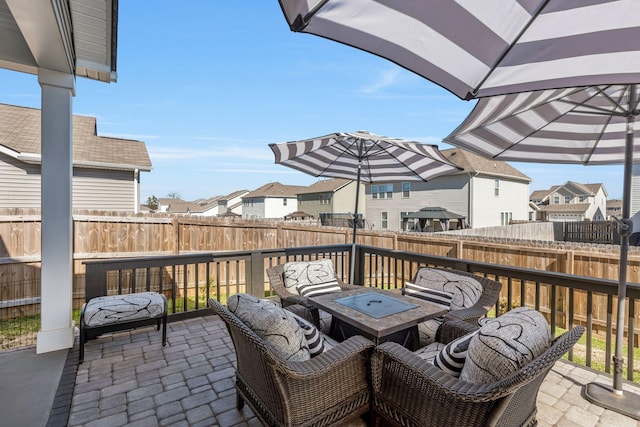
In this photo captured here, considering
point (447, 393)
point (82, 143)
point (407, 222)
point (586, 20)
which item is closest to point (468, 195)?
point (407, 222)

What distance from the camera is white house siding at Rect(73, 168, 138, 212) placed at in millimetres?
8330

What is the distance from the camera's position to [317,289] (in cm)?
372

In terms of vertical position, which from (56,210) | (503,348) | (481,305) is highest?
(56,210)

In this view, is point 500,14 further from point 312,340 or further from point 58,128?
point 58,128

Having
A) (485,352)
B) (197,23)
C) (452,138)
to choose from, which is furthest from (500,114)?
(197,23)

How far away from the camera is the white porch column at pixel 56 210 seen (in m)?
3.26

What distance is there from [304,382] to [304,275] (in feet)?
6.90

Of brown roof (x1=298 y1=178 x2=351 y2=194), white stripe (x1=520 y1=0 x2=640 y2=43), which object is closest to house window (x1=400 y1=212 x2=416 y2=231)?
brown roof (x1=298 y1=178 x2=351 y2=194)

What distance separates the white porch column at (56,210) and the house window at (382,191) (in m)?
18.3

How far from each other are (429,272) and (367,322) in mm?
1608

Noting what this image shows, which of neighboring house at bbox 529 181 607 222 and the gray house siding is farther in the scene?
neighboring house at bbox 529 181 607 222

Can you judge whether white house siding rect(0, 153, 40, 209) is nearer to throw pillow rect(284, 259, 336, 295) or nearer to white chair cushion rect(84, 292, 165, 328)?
white chair cushion rect(84, 292, 165, 328)

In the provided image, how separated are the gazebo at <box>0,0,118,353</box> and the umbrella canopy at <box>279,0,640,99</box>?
8.56 feet

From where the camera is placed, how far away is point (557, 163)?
368 centimetres
